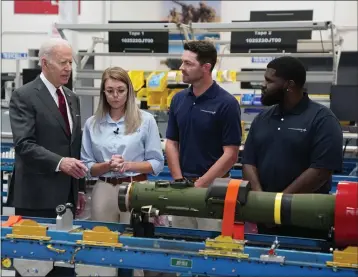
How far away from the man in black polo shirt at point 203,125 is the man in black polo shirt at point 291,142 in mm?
278

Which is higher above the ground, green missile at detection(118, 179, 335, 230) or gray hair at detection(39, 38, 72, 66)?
gray hair at detection(39, 38, 72, 66)

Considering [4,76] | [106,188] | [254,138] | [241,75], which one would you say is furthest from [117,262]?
[4,76]

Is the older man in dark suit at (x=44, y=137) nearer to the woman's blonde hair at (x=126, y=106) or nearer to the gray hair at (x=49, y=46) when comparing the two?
the gray hair at (x=49, y=46)

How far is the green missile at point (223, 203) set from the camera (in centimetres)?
185

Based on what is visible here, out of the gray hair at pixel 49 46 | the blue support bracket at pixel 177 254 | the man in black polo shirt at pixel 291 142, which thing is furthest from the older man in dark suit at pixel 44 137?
the man in black polo shirt at pixel 291 142

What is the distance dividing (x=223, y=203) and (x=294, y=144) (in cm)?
54

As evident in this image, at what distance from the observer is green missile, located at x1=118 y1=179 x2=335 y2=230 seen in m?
1.85

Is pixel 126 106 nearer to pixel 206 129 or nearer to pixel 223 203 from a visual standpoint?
pixel 206 129

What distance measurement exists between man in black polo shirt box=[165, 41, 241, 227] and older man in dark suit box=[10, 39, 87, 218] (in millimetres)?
544

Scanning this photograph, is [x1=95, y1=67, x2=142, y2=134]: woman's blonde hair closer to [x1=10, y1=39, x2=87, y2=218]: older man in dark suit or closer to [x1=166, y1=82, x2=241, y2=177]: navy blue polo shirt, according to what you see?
[x1=10, y1=39, x2=87, y2=218]: older man in dark suit

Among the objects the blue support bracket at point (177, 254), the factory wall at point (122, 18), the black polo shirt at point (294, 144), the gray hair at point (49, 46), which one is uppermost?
the factory wall at point (122, 18)

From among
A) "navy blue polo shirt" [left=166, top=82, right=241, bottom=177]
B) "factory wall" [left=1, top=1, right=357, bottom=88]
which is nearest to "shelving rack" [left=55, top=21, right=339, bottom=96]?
"navy blue polo shirt" [left=166, top=82, right=241, bottom=177]

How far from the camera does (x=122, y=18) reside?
9594 millimetres

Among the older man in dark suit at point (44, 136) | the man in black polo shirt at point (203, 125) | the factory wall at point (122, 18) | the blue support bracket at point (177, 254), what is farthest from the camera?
the factory wall at point (122, 18)
